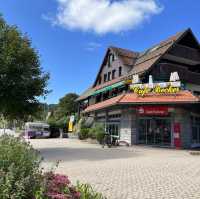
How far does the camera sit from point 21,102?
62.5 feet

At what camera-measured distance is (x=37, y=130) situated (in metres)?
43.6

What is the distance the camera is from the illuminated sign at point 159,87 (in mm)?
25297

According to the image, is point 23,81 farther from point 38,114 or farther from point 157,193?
point 157,193

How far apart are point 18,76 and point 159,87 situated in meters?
13.0

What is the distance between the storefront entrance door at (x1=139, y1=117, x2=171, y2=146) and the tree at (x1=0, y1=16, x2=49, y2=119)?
35.1ft

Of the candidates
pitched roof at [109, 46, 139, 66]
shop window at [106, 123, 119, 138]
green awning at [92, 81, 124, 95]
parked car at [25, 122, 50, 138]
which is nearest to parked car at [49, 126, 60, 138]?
parked car at [25, 122, 50, 138]

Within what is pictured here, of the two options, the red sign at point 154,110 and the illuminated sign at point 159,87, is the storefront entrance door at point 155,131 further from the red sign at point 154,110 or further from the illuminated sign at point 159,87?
the illuminated sign at point 159,87

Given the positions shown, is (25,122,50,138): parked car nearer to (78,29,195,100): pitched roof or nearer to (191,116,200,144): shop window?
(78,29,195,100): pitched roof

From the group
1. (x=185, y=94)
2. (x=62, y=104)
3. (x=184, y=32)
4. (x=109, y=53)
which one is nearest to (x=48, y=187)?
(x=185, y=94)

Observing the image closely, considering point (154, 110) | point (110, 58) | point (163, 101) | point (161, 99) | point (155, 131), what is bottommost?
point (155, 131)

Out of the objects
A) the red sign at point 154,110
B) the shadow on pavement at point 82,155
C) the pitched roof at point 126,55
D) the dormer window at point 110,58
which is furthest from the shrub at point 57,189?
the dormer window at point 110,58

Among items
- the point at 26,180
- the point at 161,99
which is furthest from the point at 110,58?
the point at 26,180

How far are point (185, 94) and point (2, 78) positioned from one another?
1540cm

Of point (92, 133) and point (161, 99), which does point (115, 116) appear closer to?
point (92, 133)
